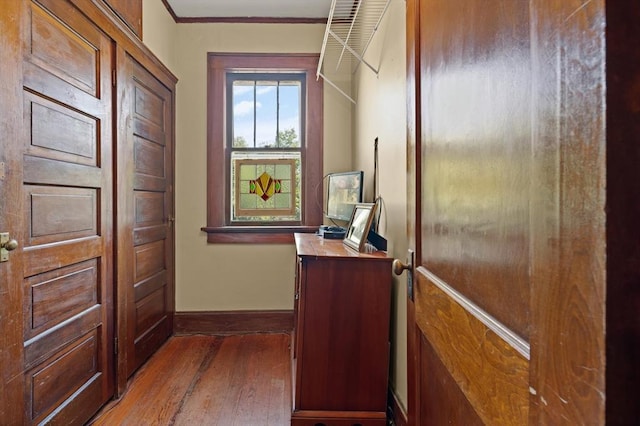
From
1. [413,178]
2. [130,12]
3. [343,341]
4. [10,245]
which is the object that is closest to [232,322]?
[343,341]

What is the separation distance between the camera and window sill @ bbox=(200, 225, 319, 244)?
123 inches

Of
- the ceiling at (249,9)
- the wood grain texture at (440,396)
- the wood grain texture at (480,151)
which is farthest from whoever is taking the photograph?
the ceiling at (249,9)

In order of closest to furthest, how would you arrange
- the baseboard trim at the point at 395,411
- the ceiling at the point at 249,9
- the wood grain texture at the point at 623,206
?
the wood grain texture at the point at 623,206, the baseboard trim at the point at 395,411, the ceiling at the point at 249,9

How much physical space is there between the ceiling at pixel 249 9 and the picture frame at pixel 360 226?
1784 mm

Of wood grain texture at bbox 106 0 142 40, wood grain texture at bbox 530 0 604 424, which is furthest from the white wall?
wood grain texture at bbox 106 0 142 40

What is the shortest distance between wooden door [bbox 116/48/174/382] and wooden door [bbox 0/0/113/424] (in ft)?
0.44

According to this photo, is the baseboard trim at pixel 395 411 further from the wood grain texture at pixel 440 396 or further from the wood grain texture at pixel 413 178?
the wood grain texture at pixel 440 396

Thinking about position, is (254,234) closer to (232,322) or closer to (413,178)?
(232,322)

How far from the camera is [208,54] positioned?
10.2ft

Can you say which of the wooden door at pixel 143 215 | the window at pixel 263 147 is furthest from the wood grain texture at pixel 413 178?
the window at pixel 263 147

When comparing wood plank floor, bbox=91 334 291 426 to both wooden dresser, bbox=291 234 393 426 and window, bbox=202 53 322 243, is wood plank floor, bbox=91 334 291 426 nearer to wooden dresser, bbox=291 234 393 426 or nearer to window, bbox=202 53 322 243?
wooden dresser, bbox=291 234 393 426

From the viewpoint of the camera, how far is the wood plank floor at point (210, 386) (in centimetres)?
193

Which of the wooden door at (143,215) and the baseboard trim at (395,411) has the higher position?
the wooden door at (143,215)

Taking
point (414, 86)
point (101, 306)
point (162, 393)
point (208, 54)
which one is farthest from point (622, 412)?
point (208, 54)
